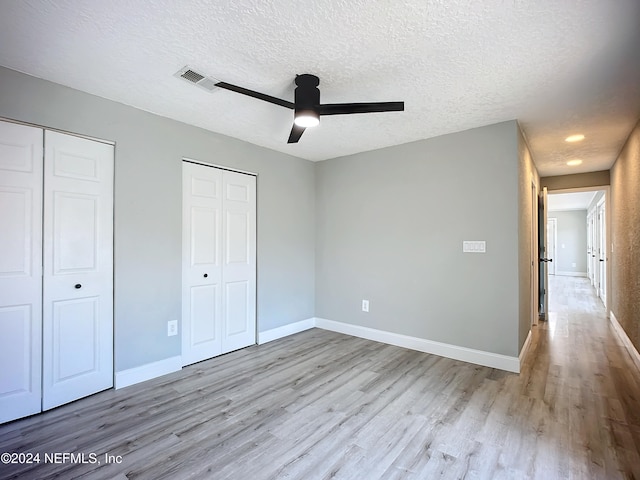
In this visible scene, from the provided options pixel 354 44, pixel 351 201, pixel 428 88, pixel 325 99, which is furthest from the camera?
pixel 351 201

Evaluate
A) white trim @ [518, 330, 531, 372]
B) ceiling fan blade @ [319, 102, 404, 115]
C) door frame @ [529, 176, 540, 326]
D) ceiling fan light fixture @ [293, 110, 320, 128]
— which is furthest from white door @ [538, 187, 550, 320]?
ceiling fan light fixture @ [293, 110, 320, 128]

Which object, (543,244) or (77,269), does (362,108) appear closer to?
(77,269)

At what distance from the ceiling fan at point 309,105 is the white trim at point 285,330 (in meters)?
2.75

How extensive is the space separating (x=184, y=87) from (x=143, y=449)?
2574 millimetres

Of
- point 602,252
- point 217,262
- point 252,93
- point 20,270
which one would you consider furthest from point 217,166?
point 602,252

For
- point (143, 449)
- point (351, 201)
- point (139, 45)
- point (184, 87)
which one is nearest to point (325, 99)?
point (184, 87)

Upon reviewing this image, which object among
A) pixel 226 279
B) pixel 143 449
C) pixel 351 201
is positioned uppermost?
pixel 351 201

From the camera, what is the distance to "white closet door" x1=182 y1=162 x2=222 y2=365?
3.23 meters

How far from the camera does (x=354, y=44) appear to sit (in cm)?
→ 190

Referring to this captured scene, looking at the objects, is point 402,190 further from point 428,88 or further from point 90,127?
point 90,127

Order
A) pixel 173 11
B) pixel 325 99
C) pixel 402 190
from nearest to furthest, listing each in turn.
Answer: pixel 173 11 < pixel 325 99 < pixel 402 190

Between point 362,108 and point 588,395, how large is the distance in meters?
3.00

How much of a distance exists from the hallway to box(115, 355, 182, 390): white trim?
3104 mm

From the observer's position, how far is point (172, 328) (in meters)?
3.07
